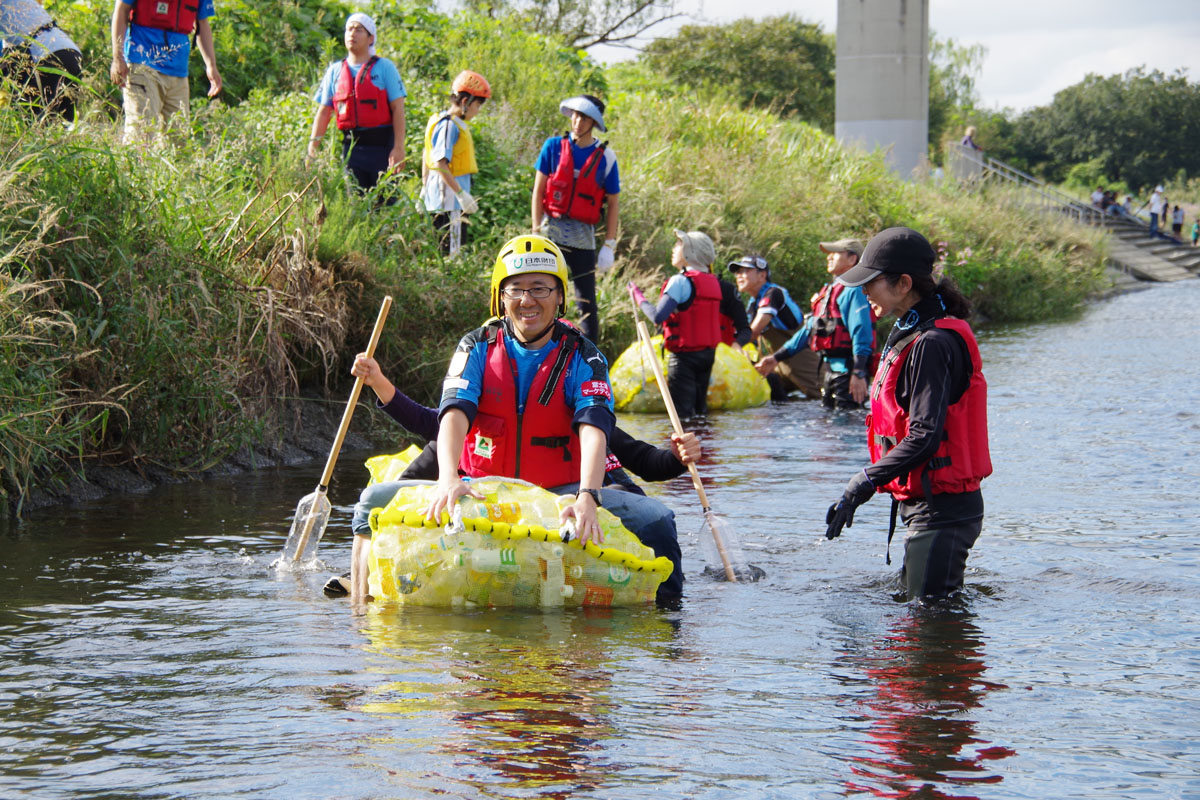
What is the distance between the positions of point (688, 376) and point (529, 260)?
6.31 meters

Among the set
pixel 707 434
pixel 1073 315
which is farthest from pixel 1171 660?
pixel 1073 315

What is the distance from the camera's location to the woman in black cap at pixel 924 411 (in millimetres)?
5199

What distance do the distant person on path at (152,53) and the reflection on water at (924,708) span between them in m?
7.12

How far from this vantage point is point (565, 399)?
18.3 feet

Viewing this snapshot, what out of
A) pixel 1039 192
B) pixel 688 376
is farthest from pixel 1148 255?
pixel 688 376

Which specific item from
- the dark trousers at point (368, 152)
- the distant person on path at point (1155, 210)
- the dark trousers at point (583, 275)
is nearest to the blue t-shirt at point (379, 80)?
the dark trousers at point (368, 152)

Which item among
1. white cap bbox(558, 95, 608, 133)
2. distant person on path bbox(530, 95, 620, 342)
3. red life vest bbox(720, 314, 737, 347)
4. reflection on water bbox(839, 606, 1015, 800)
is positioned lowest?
reflection on water bbox(839, 606, 1015, 800)

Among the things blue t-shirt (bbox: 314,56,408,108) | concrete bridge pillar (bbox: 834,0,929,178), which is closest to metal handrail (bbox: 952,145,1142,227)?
concrete bridge pillar (bbox: 834,0,929,178)

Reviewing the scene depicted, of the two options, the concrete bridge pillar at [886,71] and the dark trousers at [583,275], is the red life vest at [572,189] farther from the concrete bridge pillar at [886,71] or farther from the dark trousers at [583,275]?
the concrete bridge pillar at [886,71]

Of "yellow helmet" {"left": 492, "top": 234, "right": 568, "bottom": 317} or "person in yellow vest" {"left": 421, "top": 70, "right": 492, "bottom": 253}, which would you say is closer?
"yellow helmet" {"left": 492, "top": 234, "right": 568, "bottom": 317}

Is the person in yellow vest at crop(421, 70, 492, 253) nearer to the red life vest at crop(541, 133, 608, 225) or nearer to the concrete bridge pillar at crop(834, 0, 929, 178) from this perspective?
the red life vest at crop(541, 133, 608, 225)

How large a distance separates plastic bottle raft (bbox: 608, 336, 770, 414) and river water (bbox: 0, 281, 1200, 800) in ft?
13.9

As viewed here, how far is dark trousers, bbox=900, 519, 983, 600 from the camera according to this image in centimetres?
548

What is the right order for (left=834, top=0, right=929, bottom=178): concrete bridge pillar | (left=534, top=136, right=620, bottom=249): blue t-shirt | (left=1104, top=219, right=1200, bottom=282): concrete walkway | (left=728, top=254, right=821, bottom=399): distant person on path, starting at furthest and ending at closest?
(left=1104, top=219, right=1200, bottom=282): concrete walkway
(left=834, top=0, right=929, bottom=178): concrete bridge pillar
(left=728, top=254, right=821, bottom=399): distant person on path
(left=534, top=136, right=620, bottom=249): blue t-shirt
